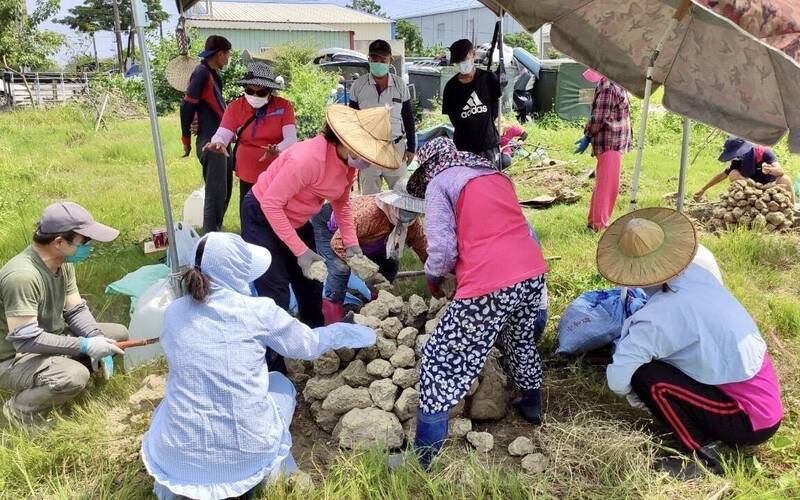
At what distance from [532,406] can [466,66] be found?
3057 millimetres

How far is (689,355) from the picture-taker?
241cm

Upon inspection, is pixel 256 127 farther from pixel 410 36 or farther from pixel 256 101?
pixel 410 36

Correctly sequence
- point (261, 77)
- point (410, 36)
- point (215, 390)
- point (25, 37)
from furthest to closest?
point (410, 36) < point (25, 37) < point (261, 77) < point (215, 390)

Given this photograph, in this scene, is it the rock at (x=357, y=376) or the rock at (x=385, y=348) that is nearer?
the rock at (x=357, y=376)

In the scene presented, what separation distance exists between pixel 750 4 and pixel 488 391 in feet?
6.42

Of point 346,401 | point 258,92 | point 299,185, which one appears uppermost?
point 258,92

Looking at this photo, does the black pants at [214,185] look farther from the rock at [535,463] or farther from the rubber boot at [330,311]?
the rock at [535,463]

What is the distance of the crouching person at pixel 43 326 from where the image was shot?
272 centimetres

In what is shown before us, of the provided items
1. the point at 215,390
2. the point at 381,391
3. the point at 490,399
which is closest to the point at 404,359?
the point at 381,391

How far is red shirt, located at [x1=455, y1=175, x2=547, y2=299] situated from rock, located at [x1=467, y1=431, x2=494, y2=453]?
0.70 metres

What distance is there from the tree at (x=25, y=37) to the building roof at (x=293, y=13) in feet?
58.2

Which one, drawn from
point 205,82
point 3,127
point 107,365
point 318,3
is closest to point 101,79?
point 3,127

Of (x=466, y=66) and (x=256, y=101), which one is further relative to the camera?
(x=466, y=66)

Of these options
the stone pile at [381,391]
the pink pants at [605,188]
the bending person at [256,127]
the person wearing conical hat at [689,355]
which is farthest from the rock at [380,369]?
the pink pants at [605,188]
